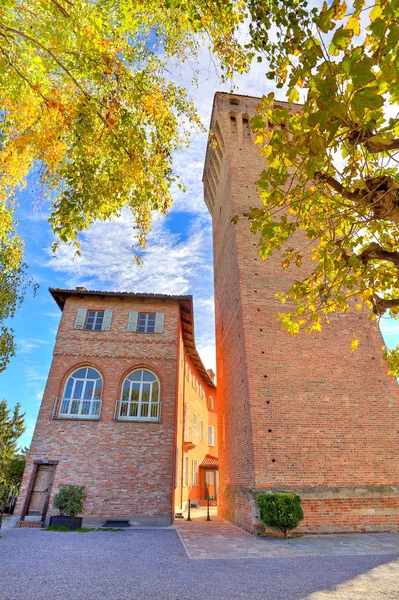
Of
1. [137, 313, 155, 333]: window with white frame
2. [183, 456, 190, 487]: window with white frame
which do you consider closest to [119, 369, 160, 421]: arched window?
[137, 313, 155, 333]: window with white frame

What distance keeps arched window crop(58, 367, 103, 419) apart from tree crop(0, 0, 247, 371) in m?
10.4

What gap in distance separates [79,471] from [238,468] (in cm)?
623

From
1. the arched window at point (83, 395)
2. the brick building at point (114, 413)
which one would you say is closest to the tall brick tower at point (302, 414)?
the brick building at point (114, 413)

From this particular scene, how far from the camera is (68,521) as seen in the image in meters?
11.0

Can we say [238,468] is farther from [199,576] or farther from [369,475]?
[199,576]

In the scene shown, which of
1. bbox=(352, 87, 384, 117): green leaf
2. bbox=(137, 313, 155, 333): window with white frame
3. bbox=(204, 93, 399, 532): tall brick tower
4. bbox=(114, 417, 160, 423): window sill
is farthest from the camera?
bbox=(137, 313, 155, 333): window with white frame

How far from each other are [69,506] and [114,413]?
11.7 feet

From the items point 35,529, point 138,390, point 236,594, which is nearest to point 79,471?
point 35,529

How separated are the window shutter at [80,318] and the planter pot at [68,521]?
759cm

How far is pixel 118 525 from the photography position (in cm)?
1162

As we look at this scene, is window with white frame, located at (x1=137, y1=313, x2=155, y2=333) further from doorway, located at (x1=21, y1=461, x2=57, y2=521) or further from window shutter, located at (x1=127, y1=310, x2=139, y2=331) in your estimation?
doorway, located at (x1=21, y1=461, x2=57, y2=521)

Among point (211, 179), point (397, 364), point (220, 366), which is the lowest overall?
point (397, 364)

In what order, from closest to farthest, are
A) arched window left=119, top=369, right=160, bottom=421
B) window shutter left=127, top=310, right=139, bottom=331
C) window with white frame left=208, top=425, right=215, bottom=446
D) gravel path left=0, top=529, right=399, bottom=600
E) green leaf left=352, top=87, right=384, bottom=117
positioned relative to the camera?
green leaf left=352, top=87, right=384, bottom=117, gravel path left=0, top=529, right=399, bottom=600, arched window left=119, top=369, right=160, bottom=421, window shutter left=127, top=310, right=139, bottom=331, window with white frame left=208, top=425, right=215, bottom=446

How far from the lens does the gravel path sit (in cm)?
A: 450
